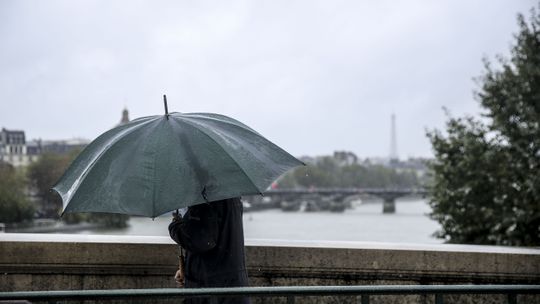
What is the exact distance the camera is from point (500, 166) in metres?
15.9

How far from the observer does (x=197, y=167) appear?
10.3ft

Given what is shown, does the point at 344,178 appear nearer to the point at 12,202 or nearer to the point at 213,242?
the point at 12,202

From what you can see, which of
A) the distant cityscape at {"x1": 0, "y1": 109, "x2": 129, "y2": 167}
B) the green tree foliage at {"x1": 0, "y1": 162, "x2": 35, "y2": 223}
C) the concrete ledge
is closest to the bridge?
the distant cityscape at {"x1": 0, "y1": 109, "x2": 129, "y2": 167}

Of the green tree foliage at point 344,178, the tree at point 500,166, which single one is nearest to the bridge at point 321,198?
the green tree foliage at point 344,178

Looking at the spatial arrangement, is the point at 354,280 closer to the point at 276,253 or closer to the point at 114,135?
the point at 276,253

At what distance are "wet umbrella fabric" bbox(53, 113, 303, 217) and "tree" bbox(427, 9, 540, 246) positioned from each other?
11904mm

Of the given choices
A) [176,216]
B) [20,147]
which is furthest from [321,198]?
[176,216]

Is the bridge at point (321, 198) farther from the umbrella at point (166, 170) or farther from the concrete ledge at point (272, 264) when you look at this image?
the umbrella at point (166, 170)

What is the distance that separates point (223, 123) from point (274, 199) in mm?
100000

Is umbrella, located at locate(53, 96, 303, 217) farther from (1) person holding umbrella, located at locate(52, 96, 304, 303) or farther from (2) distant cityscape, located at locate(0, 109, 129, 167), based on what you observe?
(2) distant cityscape, located at locate(0, 109, 129, 167)

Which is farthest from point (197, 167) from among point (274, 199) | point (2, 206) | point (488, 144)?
point (274, 199)

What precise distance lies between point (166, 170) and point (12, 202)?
63.0 meters

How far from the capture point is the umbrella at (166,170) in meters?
3.07

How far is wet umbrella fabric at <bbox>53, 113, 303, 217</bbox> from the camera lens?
121 inches
